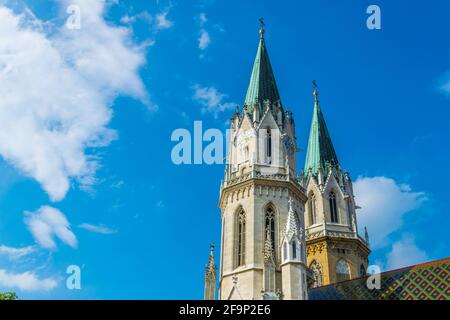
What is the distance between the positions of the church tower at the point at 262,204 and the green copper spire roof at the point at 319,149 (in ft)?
32.9

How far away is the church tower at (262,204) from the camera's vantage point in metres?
30.8

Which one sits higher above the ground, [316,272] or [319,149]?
[319,149]

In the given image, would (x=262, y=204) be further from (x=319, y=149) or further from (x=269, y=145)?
(x=319, y=149)

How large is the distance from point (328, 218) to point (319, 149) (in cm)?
743

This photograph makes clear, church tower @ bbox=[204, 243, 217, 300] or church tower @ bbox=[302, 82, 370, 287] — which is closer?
church tower @ bbox=[204, 243, 217, 300]

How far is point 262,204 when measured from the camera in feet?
112

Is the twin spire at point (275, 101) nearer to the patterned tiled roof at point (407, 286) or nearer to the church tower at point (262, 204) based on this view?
the church tower at point (262, 204)

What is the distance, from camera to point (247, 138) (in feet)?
125

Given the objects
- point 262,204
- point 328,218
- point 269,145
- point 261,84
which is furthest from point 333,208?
point 262,204

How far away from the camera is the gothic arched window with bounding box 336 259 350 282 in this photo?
42.3 meters

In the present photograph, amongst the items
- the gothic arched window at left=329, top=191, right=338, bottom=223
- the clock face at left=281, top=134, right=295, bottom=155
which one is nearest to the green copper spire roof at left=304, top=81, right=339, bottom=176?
the gothic arched window at left=329, top=191, right=338, bottom=223

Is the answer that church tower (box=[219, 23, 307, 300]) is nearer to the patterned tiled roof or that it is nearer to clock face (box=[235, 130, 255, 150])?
clock face (box=[235, 130, 255, 150])
